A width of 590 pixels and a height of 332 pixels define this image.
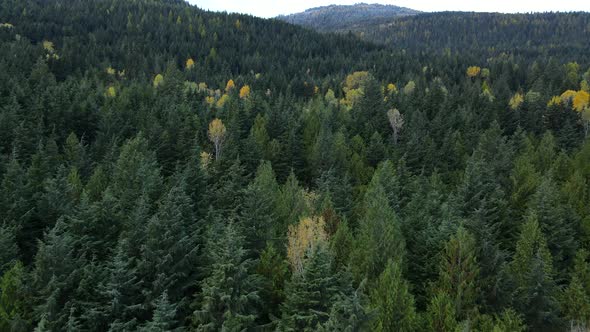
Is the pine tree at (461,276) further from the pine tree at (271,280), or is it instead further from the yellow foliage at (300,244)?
the pine tree at (271,280)

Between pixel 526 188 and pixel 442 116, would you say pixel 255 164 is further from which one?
pixel 442 116

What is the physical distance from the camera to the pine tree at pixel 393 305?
27422 millimetres

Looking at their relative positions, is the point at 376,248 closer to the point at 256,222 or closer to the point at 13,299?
the point at 256,222

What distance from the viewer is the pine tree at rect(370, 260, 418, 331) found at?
27.4 m

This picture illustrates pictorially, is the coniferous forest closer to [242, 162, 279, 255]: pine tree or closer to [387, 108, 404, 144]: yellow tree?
[242, 162, 279, 255]: pine tree

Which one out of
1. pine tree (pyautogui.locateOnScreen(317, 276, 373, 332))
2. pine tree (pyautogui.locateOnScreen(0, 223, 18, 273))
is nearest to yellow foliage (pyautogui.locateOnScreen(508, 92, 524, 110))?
pine tree (pyautogui.locateOnScreen(317, 276, 373, 332))

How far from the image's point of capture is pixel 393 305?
90.4 ft

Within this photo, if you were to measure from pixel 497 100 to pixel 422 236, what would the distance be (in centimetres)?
6403

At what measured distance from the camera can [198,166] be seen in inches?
1887

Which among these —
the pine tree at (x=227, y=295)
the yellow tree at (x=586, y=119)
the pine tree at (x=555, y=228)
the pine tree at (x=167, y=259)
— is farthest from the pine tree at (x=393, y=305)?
the yellow tree at (x=586, y=119)

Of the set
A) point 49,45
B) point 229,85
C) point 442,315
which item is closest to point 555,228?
point 442,315

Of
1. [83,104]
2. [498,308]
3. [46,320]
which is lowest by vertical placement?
[498,308]

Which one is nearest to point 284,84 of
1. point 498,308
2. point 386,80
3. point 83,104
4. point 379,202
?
point 386,80

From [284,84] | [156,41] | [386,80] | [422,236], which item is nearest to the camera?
[422,236]
